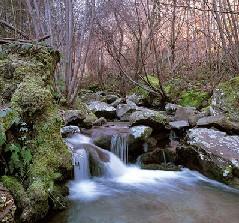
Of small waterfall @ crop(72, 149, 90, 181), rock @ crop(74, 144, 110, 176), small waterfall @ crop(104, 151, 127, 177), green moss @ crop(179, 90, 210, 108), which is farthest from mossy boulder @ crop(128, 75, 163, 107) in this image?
small waterfall @ crop(72, 149, 90, 181)

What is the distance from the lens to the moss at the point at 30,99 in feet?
15.0

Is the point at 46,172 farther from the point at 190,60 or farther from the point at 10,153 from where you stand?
the point at 190,60

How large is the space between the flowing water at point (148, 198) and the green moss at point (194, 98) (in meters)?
4.57

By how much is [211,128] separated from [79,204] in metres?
3.32

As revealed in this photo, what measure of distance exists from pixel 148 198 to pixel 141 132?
2.25m

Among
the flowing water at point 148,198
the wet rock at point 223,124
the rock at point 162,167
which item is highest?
the wet rock at point 223,124

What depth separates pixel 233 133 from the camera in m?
6.87

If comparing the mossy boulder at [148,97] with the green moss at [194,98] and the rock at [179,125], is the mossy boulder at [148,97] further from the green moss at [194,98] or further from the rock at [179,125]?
the rock at [179,125]

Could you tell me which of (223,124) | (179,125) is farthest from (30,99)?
(179,125)

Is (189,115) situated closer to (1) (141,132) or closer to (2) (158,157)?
(1) (141,132)

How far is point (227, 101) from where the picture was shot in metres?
7.77

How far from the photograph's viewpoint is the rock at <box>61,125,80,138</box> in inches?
291

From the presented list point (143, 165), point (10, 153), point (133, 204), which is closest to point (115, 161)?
point (143, 165)

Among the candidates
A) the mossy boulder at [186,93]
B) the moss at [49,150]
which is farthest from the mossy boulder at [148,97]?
the moss at [49,150]
